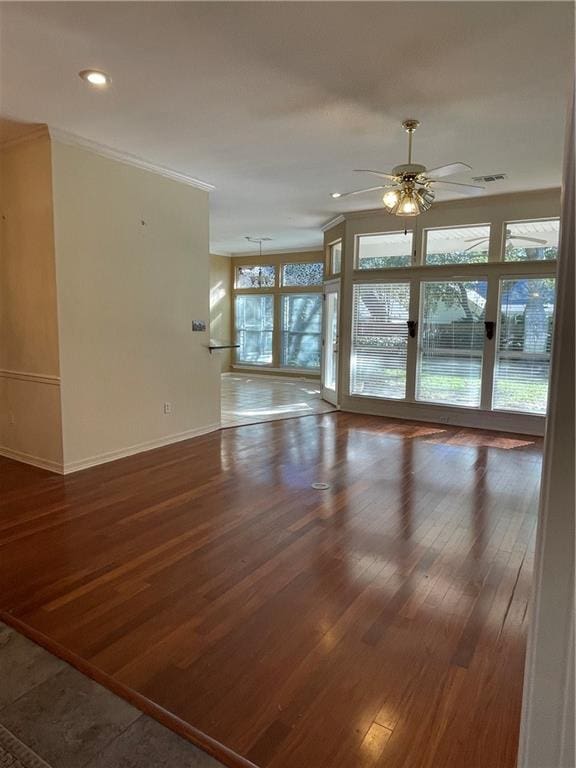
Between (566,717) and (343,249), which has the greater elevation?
(343,249)

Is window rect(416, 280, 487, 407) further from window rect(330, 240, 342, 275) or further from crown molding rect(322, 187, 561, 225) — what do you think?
window rect(330, 240, 342, 275)

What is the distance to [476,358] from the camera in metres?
6.24

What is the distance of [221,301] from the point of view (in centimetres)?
1138

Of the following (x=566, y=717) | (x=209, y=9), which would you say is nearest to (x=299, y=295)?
(x=209, y=9)

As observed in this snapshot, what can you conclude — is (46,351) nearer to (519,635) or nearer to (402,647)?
(402,647)

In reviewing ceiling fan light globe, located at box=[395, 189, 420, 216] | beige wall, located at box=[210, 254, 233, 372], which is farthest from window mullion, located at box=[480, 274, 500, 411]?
beige wall, located at box=[210, 254, 233, 372]

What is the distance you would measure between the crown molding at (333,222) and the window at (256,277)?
300 centimetres

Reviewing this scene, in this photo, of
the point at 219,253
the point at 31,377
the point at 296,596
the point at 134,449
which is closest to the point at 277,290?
the point at 219,253

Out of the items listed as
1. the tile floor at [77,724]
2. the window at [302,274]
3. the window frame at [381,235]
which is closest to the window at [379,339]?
the window frame at [381,235]

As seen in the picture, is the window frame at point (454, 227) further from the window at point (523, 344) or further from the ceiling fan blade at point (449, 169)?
the ceiling fan blade at point (449, 169)

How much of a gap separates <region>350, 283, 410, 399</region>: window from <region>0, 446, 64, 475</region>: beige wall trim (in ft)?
14.3

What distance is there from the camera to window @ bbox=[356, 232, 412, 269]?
6.64 meters

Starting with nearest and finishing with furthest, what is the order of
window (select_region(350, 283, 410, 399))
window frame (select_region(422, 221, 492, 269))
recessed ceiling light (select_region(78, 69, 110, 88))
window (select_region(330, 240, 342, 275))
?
recessed ceiling light (select_region(78, 69, 110, 88)) < window frame (select_region(422, 221, 492, 269)) < window (select_region(350, 283, 410, 399)) < window (select_region(330, 240, 342, 275))

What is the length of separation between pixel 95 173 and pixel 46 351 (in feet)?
5.37
